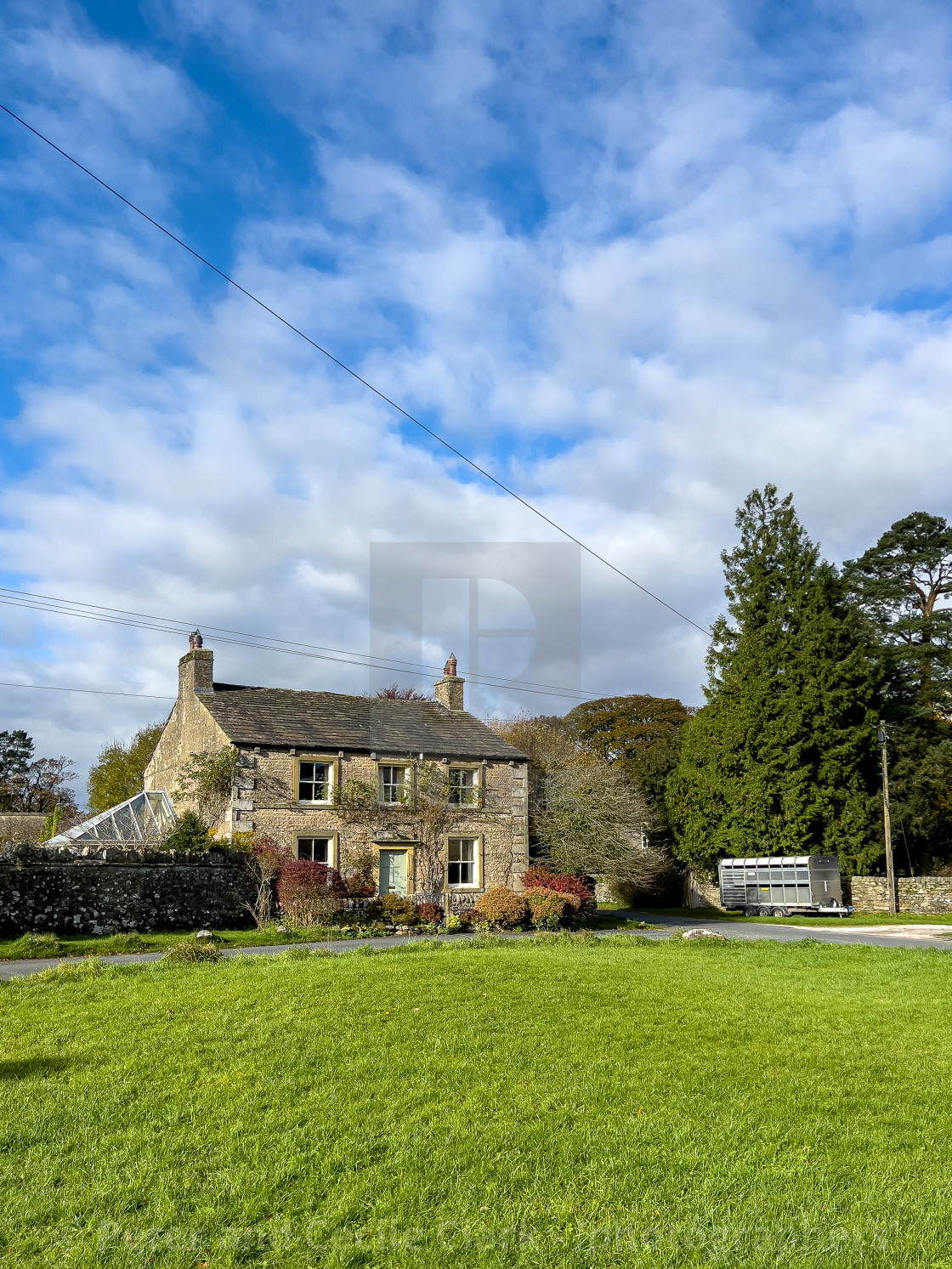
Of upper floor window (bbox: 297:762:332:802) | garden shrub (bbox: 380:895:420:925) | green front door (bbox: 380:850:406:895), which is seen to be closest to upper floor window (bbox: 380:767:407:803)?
green front door (bbox: 380:850:406:895)

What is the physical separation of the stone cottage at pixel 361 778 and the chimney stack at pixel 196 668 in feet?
0.14

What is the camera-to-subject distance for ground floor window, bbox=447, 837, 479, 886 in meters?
30.5

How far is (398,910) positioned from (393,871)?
449cm

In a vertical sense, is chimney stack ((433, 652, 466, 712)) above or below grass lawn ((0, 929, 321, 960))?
above

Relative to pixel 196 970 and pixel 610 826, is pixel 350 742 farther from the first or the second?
pixel 196 970

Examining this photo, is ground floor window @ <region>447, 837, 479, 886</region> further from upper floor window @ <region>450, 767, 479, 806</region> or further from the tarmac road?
the tarmac road

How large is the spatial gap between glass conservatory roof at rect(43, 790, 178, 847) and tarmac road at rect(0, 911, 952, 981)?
11.5m

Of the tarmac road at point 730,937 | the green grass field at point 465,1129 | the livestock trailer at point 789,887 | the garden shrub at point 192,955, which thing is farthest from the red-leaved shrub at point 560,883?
the green grass field at point 465,1129

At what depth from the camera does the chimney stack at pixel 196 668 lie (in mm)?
30742

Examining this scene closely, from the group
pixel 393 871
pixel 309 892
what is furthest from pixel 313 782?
pixel 309 892

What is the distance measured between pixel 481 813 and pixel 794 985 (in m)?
19.5

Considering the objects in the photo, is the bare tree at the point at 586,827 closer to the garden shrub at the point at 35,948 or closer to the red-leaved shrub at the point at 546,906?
the red-leaved shrub at the point at 546,906

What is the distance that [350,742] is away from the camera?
29734 millimetres

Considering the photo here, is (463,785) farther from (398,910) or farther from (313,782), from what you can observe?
(398,910)
